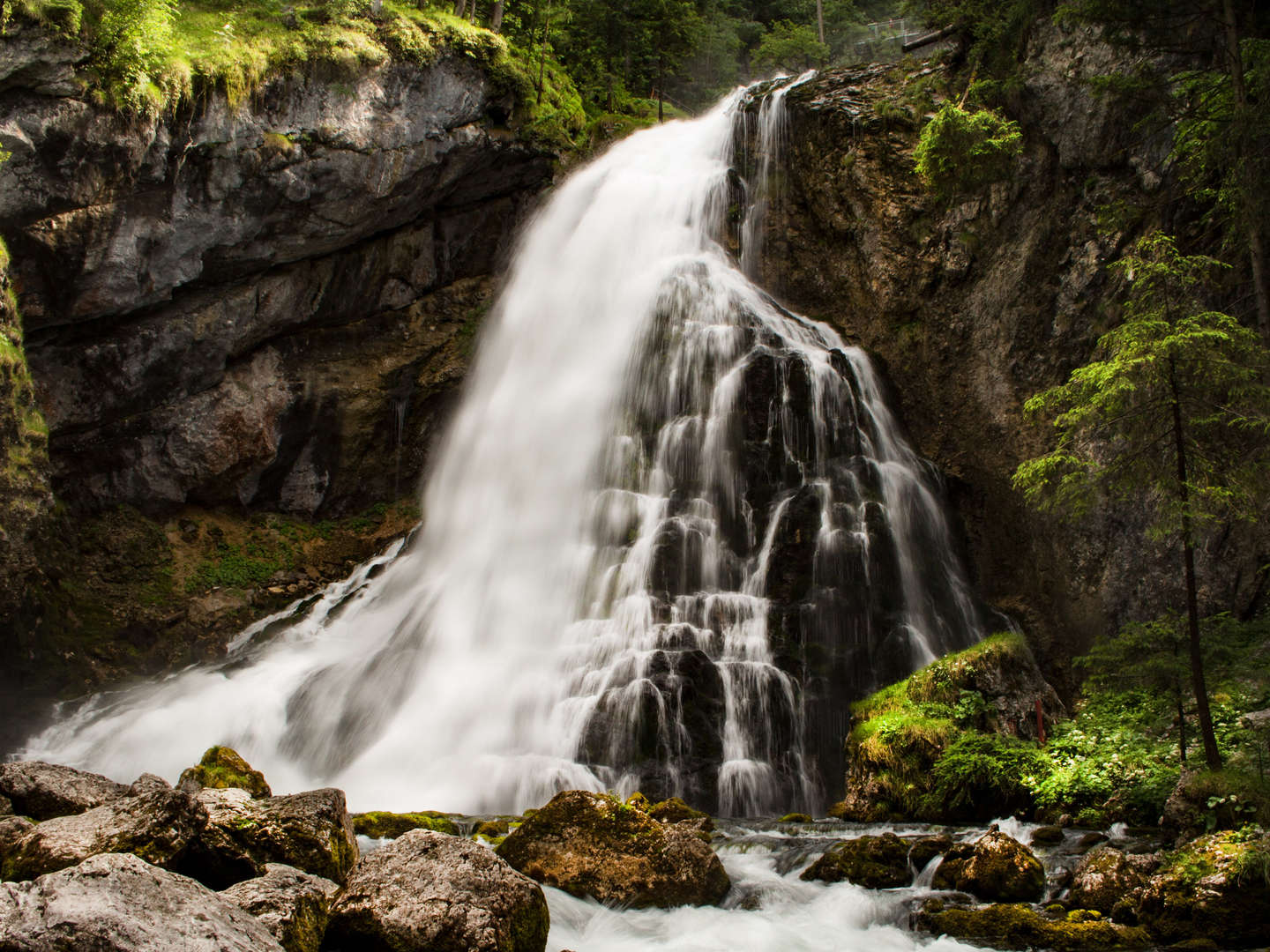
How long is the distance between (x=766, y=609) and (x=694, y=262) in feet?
34.1

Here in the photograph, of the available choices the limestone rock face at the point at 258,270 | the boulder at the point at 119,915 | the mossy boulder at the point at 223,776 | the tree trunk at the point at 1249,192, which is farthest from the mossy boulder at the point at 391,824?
the limestone rock face at the point at 258,270

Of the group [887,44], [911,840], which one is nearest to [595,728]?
[911,840]

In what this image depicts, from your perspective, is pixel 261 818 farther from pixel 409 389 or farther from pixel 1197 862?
pixel 409 389

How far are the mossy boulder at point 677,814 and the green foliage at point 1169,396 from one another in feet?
16.9

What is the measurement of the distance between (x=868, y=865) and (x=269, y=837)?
5.00 meters

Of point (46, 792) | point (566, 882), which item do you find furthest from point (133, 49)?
point (566, 882)

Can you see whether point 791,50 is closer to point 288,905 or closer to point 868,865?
point 868,865

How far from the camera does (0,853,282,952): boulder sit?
11.8 feet

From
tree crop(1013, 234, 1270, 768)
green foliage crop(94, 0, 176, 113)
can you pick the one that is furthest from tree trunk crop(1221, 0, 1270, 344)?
green foliage crop(94, 0, 176, 113)

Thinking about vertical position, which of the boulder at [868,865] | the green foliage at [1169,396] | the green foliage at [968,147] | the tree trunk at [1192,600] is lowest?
the boulder at [868,865]

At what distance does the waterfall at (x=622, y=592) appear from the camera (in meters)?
12.1

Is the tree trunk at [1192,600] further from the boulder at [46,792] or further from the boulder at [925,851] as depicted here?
the boulder at [46,792]

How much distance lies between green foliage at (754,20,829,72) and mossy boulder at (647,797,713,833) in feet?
115

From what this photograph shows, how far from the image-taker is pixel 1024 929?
605 centimetres
